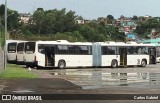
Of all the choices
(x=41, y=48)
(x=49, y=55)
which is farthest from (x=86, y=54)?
(x=41, y=48)

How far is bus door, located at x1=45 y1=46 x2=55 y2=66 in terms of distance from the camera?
37.2 metres

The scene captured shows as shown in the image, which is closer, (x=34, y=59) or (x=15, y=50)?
(x=34, y=59)

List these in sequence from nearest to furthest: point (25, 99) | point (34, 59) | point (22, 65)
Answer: point (25, 99) → point (34, 59) → point (22, 65)

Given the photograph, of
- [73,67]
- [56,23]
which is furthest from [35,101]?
[56,23]

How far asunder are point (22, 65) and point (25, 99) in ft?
97.6

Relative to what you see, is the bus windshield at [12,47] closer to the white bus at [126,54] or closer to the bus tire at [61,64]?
the bus tire at [61,64]

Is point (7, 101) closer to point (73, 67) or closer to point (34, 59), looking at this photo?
point (34, 59)

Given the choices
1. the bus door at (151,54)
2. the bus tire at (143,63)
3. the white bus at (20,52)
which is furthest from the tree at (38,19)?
the white bus at (20,52)

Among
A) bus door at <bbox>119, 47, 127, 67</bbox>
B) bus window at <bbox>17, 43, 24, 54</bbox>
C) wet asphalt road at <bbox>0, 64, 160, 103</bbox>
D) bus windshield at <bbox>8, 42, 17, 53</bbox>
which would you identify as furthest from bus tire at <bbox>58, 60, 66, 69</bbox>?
wet asphalt road at <bbox>0, 64, 160, 103</bbox>

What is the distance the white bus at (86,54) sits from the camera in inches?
1455

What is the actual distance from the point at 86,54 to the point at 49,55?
14.0 feet

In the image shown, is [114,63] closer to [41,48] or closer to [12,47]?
[41,48]

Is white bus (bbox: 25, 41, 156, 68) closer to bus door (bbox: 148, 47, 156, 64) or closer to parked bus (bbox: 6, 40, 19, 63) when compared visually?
bus door (bbox: 148, 47, 156, 64)

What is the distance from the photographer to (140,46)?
44312 mm
